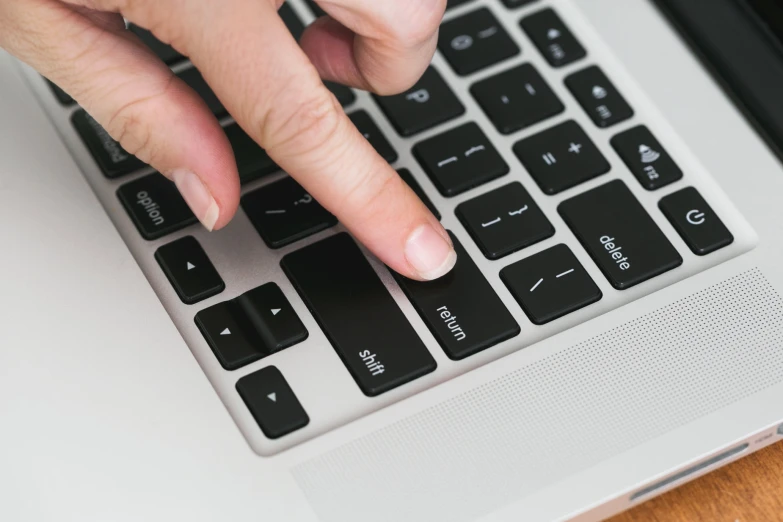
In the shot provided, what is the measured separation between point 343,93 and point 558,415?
0.87 feet

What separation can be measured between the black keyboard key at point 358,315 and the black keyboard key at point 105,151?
0.13m

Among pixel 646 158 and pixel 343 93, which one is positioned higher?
pixel 343 93

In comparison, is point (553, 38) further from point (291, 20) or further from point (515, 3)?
point (291, 20)

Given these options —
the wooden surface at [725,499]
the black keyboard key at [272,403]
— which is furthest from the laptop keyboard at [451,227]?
the wooden surface at [725,499]

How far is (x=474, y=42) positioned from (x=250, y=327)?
10.4 inches

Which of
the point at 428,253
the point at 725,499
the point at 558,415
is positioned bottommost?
the point at 725,499

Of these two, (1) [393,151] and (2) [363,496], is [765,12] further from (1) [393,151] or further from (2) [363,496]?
(2) [363,496]

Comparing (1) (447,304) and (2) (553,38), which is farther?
(2) (553,38)

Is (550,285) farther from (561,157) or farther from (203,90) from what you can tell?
(203,90)

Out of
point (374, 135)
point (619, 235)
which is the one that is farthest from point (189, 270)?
point (619, 235)

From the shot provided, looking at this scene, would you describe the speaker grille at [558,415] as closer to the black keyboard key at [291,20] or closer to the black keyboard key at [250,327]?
the black keyboard key at [250,327]

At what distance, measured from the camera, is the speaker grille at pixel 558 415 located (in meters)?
0.48

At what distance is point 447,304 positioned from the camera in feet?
1.76

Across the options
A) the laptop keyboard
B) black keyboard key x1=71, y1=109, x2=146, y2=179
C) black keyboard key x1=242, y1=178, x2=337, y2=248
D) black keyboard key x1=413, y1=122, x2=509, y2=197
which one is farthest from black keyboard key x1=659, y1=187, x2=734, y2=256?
black keyboard key x1=71, y1=109, x2=146, y2=179
